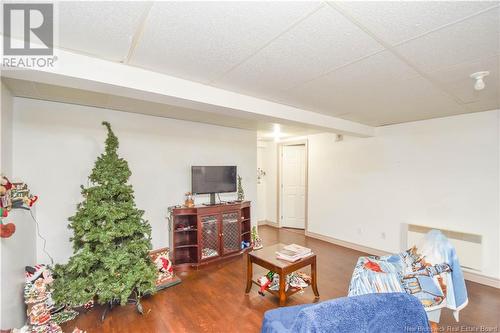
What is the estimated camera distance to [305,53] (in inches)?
61.3

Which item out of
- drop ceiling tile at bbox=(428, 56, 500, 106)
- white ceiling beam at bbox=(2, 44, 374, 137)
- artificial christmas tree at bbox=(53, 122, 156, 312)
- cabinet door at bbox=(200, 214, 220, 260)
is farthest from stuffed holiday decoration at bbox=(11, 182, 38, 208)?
drop ceiling tile at bbox=(428, 56, 500, 106)

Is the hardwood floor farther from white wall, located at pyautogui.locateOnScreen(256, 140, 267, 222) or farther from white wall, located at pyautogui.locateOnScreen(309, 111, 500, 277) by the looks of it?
white wall, located at pyautogui.locateOnScreen(256, 140, 267, 222)

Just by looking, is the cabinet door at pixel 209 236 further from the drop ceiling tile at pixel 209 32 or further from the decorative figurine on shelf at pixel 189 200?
the drop ceiling tile at pixel 209 32

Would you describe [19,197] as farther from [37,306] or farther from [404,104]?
[404,104]

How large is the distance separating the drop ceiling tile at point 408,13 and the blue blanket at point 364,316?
144cm

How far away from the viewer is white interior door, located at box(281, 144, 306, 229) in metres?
5.71

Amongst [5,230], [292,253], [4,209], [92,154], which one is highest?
[92,154]

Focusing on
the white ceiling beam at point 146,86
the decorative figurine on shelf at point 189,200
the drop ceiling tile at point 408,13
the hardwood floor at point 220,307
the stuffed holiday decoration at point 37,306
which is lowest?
the hardwood floor at point 220,307

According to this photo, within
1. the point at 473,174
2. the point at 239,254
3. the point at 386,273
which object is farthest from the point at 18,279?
the point at 473,174

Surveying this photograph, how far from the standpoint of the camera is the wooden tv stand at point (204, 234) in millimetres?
3418

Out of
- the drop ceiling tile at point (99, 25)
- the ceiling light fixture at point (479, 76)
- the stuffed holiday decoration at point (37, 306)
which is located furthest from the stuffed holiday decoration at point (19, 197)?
the ceiling light fixture at point (479, 76)

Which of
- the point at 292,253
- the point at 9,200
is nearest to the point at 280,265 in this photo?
the point at 292,253

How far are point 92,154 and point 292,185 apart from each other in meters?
4.23

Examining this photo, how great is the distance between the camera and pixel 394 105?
2.75m
